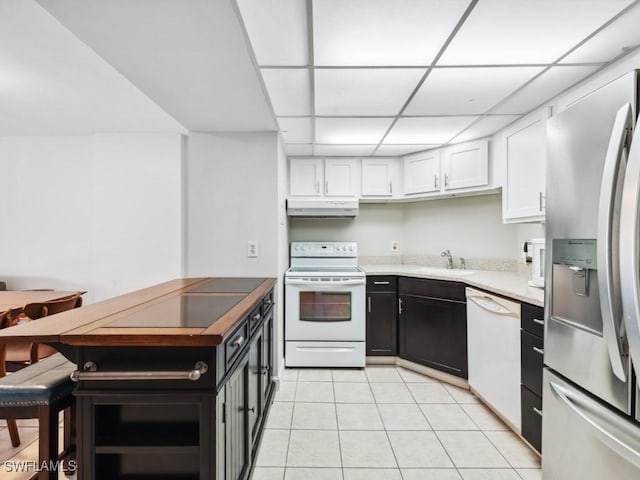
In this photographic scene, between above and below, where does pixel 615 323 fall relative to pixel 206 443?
above

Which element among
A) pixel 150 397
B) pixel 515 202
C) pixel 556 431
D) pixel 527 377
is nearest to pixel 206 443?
pixel 150 397

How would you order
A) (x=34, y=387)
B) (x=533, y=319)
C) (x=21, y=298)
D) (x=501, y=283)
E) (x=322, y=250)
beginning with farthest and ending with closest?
(x=322, y=250)
(x=21, y=298)
(x=501, y=283)
(x=533, y=319)
(x=34, y=387)

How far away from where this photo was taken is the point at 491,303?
2207 millimetres

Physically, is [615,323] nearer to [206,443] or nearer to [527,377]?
[527,377]

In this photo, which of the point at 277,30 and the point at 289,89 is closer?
the point at 277,30

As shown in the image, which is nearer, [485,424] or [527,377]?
[527,377]

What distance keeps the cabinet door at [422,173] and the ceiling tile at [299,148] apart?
3.53ft

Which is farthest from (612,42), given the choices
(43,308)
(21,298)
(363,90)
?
(21,298)

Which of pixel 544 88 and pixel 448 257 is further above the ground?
pixel 544 88

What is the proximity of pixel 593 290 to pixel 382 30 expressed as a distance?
136 centimetres

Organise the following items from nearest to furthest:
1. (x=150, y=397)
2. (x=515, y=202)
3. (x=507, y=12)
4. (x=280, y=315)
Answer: (x=150, y=397) < (x=507, y=12) < (x=515, y=202) < (x=280, y=315)

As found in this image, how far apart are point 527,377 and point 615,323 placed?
1030 mm

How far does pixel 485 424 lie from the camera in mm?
2170

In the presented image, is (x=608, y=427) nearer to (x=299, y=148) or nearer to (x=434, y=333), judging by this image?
(x=434, y=333)
